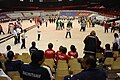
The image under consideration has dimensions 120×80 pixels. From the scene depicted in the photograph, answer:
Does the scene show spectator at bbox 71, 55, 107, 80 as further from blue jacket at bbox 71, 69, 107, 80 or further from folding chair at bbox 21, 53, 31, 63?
folding chair at bbox 21, 53, 31, 63

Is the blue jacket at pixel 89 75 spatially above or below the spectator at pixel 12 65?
above

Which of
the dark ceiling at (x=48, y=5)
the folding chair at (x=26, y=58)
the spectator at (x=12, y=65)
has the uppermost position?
the spectator at (x=12, y=65)

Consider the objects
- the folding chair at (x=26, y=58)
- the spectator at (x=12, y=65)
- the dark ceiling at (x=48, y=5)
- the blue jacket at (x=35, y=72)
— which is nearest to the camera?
the blue jacket at (x=35, y=72)

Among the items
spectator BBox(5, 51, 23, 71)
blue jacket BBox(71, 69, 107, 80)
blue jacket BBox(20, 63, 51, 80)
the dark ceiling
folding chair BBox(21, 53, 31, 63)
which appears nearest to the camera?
blue jacket BBox(71, 69, 107, 80)

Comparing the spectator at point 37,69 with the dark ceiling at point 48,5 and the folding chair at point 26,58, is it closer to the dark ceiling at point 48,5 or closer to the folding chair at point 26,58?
the folding chair at point 26,58

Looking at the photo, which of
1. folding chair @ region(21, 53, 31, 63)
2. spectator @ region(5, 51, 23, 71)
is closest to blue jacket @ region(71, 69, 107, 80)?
spectator @ region(5, 51, 23, 71)

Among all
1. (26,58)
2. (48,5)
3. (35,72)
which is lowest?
(48,5)

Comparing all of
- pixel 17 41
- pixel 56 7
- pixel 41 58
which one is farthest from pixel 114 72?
pixel 56 7

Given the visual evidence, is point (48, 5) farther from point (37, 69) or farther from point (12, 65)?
point (37, 69)

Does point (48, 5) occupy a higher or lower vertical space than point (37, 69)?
lower

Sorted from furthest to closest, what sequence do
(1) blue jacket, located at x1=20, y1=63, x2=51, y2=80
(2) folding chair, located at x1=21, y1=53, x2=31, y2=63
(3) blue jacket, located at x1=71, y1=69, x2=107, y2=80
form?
(2) folding chair, located at x1=21, y1=53, x2=31, y2=63 → (1) blue jacket, located at x1=20, y1=63, x2=51, y2=80 → (3) blue jacket, located at x1=71, y1=69, x2=107, y2=80

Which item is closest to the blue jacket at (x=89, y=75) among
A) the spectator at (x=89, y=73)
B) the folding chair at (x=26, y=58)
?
the spectator at (x=89, y=73)

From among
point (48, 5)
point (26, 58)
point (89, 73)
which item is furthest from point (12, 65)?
point (48, 5)

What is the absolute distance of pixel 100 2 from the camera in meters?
34.2
